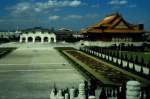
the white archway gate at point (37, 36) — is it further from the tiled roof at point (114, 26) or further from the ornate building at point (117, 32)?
the tiled roof at point (114, 26)

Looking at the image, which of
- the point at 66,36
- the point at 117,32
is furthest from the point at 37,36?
the point at 117,32

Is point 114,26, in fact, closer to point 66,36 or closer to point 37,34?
point 37,34

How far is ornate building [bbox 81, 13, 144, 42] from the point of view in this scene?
282 ft

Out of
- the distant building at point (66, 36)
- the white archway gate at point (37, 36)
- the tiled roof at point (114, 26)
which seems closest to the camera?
the tiled roof at point (114, 26)

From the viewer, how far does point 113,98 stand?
1440 centimetres

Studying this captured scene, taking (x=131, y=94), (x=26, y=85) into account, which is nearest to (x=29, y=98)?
(x=26, y=85)

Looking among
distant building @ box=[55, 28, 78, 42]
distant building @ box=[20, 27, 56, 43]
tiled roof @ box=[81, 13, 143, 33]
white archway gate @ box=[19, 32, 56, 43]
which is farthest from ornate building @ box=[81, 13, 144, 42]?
distant building @ box=[20, 27, 56, 43]

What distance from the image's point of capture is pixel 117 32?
85.9 m

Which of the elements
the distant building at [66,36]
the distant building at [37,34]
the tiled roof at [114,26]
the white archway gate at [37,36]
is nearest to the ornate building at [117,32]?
the tiled roof at [114,26]

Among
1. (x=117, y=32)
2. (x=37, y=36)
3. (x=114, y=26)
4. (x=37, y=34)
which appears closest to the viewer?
(x=117, y=32)

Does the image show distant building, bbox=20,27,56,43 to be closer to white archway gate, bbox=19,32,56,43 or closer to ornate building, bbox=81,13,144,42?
white archway gate, bbox=19,32,56,43

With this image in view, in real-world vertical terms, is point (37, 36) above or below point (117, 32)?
below

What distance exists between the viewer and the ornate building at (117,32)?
282 feet

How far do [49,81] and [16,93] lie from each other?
523cm
